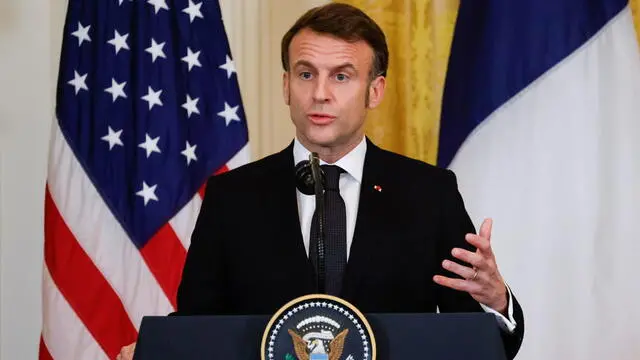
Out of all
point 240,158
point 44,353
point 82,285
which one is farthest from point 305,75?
point 44,353

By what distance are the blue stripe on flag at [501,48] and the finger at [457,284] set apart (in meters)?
1.85

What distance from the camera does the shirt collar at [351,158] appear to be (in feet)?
7.49

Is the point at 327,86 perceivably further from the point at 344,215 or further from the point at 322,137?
the point at 344,215

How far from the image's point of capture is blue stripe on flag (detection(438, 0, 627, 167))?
3.50 meters

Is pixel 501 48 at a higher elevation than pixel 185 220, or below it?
higher

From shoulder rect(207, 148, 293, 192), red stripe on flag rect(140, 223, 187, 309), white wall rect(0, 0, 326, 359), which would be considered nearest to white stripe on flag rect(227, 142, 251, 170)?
red stripe on flag rect(140, 223, 187, 309)

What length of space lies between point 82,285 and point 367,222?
67.0 inches

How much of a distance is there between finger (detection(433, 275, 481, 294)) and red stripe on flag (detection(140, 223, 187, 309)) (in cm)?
196

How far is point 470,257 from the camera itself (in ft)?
5.71

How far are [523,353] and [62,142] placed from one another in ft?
6.46

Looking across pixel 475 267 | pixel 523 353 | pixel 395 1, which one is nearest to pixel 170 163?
pixel 395 1

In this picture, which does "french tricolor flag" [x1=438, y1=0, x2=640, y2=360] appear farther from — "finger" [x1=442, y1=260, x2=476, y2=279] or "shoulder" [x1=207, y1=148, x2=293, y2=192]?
"finger" [x1=442, y1=260, x2=476, y2=279]

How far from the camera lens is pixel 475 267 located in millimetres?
1786

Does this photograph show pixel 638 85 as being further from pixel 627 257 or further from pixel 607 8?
pixel 627 257
